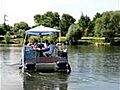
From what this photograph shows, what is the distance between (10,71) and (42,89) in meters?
9.45

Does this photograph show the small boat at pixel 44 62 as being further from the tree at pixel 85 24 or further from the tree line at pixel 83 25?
the tree at pixel 85 24

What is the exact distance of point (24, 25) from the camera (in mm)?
187875

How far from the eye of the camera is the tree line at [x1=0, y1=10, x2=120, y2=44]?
128m

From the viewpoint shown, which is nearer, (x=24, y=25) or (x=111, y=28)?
(x=111, y=28)

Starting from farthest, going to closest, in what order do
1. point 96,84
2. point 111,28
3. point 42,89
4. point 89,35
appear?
point 89,35, point 111,28, point 96,84, point 42,89

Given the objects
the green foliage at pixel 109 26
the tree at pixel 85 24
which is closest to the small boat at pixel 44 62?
the green foliage at pixel 109 26

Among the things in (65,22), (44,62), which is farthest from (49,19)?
(44,62)

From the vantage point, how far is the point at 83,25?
15175cm

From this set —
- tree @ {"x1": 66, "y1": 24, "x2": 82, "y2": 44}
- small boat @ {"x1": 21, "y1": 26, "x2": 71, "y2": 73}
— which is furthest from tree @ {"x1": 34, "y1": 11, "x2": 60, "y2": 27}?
small boat @ {"x1": 21, "y1": 26, "x2": 71, "y2": 73}

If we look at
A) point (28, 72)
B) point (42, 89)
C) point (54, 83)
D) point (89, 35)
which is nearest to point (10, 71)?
point (28, 72)

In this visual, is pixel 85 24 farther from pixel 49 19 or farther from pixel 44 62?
pixel 44 62

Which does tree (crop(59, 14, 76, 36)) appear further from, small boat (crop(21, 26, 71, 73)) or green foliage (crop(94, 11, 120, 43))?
small boat (crop(21, 26, 71, 73))

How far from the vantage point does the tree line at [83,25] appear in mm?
128500

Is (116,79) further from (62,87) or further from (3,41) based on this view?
(3,41)
